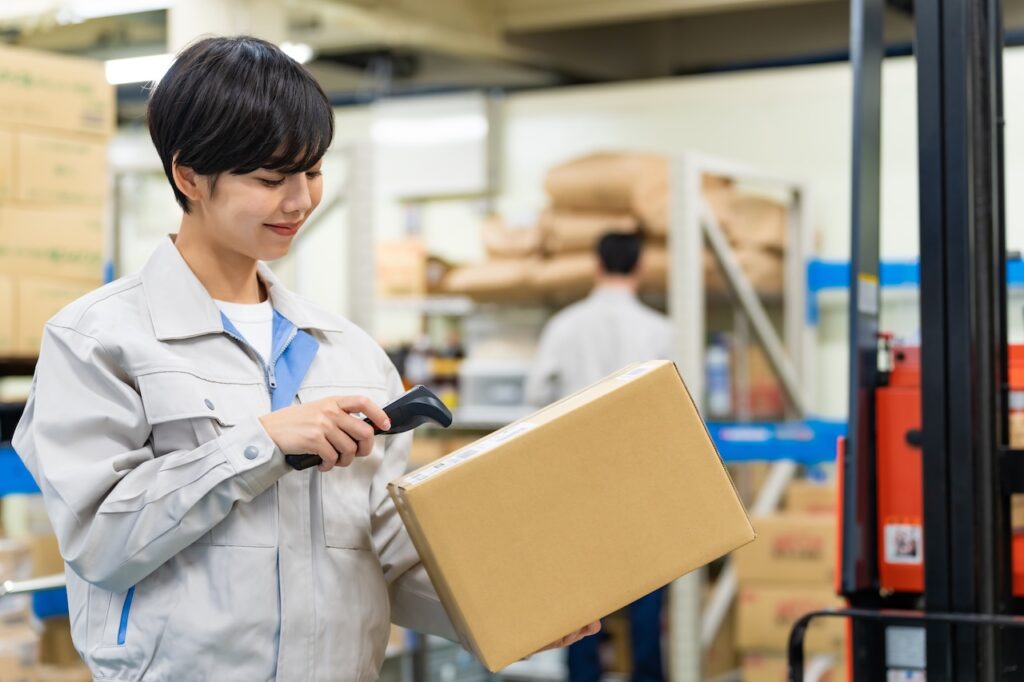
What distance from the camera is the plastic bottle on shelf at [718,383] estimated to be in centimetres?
612

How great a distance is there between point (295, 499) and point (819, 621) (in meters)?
3.53

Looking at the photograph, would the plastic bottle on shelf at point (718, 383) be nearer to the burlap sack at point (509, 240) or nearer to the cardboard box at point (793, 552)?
the burlap sack at point (509, 240)

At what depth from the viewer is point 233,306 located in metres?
1.66

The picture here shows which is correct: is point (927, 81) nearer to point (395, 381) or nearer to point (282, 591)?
point (395, 381)

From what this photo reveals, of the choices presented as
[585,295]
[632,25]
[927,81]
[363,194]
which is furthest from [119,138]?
[927,81]

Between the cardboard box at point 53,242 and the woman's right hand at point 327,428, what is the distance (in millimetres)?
2723

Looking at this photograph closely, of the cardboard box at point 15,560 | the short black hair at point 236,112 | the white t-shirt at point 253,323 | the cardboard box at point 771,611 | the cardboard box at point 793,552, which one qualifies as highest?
the short black hair at point 236,112

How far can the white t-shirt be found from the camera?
5.40 feet

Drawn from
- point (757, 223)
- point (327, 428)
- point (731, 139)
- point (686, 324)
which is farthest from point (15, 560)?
point (731, 139)

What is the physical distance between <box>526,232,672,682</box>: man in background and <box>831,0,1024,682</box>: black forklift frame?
297cm

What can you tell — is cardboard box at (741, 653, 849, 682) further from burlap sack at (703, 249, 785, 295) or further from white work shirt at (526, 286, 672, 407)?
burlap sack at (703, 249, 785, 295)

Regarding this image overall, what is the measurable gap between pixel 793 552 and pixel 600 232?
189 cm

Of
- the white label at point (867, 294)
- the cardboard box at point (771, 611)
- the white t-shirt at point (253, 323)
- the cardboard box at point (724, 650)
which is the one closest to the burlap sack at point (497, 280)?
the cardboard box at point (724, 650)

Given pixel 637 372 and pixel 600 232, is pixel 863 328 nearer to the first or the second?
pixel 637 372
